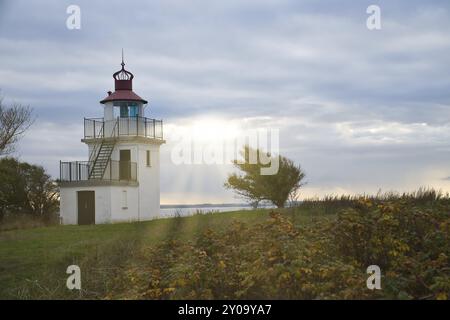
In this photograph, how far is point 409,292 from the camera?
8.75 meters

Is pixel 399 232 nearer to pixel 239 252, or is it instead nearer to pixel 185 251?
pixel 239 252

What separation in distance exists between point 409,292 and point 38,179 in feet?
110

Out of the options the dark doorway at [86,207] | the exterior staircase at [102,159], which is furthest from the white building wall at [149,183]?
the dark doorway at [86,207]

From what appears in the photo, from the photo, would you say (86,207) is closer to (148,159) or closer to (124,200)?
(124,200)

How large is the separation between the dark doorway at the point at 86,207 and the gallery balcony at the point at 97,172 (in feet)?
2.54

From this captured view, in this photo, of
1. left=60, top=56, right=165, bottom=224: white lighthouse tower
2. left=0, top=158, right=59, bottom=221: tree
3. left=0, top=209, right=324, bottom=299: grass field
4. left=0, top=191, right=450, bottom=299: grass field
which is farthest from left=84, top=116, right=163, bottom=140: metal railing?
left=0, top=191, right=450, bottom=299: grass field

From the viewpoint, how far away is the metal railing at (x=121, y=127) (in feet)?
107

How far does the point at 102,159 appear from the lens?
106ft

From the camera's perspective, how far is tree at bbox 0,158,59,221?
3678 cm

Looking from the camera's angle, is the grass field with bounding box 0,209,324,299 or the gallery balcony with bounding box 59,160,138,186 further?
the gallery balcony with bounding box 59,160,138,186

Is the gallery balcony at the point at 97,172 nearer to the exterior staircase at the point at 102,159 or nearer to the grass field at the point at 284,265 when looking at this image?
the exterior staircase at the point at 102,159

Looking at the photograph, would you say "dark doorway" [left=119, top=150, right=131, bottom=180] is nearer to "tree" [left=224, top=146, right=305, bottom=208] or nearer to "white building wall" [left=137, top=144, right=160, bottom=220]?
"white building wall" [left=137, top=144, right=160, bottom=220]

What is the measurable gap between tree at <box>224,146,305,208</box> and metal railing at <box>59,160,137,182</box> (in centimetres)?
908

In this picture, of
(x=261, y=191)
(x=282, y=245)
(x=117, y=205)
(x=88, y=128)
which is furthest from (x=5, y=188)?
(x=282, y=245)
